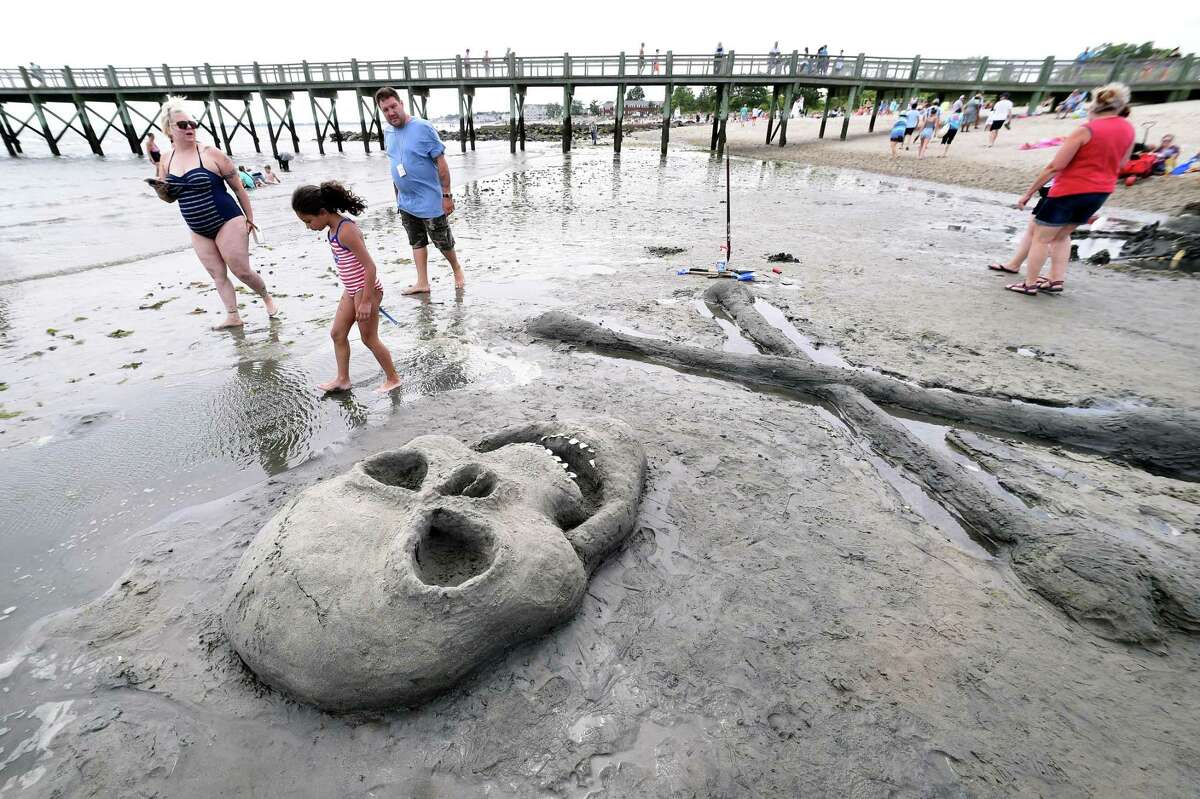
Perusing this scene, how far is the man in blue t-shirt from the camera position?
555cm

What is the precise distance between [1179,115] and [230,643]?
32.4 m

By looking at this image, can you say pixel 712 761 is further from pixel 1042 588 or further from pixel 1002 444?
pixel 1002 444

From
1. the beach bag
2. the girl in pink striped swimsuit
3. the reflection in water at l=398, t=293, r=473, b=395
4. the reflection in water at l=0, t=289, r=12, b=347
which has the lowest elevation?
the reflection in water at l=0, t=289, r=12, b=347

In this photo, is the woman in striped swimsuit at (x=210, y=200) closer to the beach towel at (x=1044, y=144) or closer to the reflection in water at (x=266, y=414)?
the reflection in water at (x=266, y=414)

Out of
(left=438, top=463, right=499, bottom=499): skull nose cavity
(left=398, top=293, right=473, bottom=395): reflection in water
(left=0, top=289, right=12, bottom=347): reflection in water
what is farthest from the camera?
(left=0, top=289, right=12, bottom=347): reflection in water

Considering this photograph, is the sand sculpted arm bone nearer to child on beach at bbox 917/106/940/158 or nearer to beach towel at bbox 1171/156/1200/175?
beach towel at bbox 1171/156/1200/175

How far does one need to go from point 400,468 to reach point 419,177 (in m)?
4.26

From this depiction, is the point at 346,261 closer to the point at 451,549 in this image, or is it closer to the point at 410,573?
the point at 451,549

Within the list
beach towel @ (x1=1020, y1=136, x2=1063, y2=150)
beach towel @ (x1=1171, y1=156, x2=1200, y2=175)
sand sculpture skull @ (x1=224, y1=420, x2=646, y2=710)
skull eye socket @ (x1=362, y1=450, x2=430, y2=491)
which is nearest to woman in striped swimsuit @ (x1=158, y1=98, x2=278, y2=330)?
skull eye socket @ (x1=362, y1=450, x2=430, y2=491)

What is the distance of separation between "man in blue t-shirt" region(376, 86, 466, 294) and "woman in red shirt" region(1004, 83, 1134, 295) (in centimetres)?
626

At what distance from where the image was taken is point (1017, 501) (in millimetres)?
2936

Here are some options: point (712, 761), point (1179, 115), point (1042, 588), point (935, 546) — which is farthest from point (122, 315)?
point (1179, 115)

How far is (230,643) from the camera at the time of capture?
2.07 meters

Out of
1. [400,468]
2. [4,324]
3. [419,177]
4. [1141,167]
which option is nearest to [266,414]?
[400,468]
